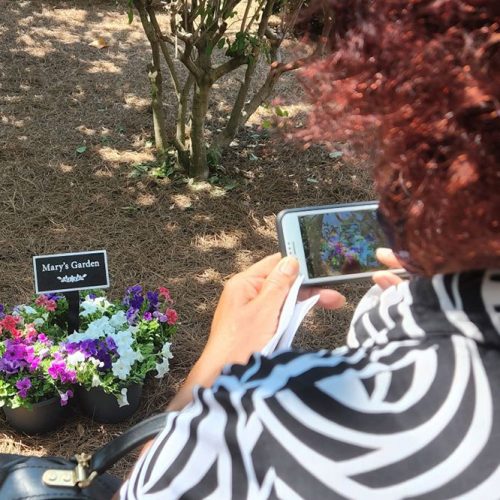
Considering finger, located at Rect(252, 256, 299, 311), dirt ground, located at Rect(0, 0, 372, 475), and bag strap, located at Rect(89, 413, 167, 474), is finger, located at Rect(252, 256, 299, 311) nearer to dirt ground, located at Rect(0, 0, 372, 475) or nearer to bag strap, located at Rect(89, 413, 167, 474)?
bag strap, located at Rect(89, 413, 167, 474)

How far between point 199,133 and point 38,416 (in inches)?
74.8

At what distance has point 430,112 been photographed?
60 cm

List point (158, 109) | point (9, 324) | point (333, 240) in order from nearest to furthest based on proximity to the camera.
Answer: point (333, 240), point (9, 324), point (158, 109)

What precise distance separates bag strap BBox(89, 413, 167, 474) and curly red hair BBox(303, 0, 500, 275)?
1.73ft

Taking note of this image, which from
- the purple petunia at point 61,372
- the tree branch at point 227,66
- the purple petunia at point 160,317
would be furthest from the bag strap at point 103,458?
the tree branch at point 227,66

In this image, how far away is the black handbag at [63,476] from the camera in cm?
109

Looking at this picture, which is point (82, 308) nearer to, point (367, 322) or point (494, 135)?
point (367, 322)

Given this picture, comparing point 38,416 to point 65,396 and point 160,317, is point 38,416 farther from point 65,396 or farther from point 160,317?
point 160,317

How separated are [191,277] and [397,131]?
248 cm

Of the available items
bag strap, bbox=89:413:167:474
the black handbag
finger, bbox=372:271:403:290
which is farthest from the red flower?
finger, bbox=372:271:403:290

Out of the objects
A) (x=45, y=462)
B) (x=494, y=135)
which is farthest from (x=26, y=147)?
(x=494, y=135)

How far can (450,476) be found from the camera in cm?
58

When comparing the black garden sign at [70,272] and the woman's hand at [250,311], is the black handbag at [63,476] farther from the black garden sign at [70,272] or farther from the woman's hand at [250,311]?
the black garden sign at [70,272]

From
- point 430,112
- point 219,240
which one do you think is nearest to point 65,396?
point 219,240
